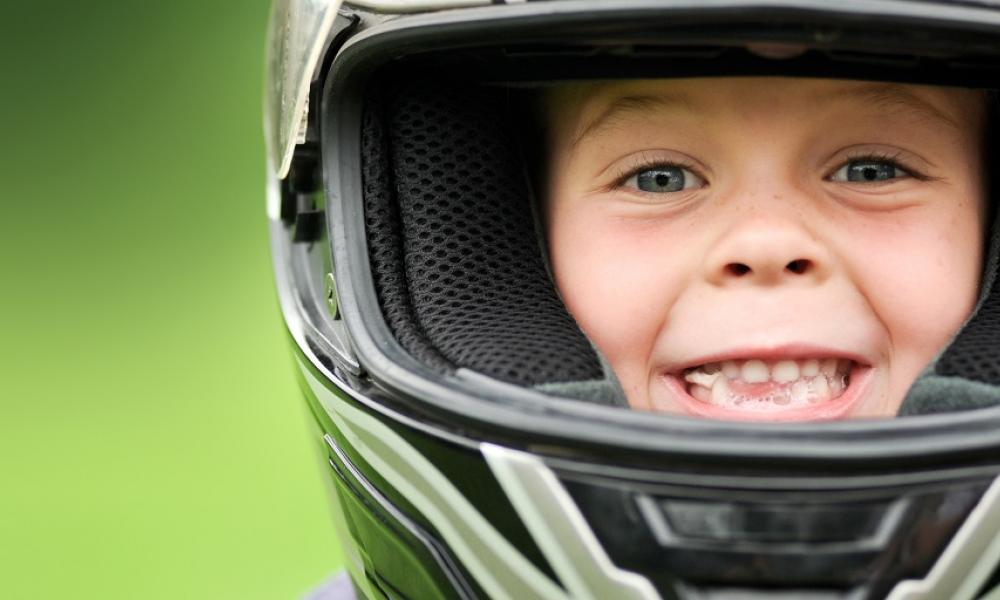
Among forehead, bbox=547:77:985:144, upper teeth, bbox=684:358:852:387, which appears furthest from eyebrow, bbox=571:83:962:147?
upper teeth, bbox=684:358:852:387

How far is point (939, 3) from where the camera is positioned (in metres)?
0.87

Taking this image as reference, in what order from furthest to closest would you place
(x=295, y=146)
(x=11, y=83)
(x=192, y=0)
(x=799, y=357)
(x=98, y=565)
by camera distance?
1. (x=192, y=0)
2. (x=11, y=83)
3. (x=98, y=565)
4. (x=295, y=146)
5. (x=799, y=357)

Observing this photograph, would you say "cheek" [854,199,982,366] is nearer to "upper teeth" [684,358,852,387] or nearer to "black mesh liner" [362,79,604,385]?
"upper teeth" [684,358,852,387]

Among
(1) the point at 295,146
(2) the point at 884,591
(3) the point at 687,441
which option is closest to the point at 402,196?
(1) the point at 295,146

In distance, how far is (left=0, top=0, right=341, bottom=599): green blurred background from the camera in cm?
181

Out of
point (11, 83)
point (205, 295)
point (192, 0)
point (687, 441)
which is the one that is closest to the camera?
point (687, 441)

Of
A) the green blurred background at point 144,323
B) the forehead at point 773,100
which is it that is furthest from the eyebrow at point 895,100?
the green blurred background at point 144,323

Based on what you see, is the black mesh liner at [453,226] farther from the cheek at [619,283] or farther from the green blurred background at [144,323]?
the green blurred background at [144,323]

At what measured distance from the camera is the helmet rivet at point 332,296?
3.51 feet

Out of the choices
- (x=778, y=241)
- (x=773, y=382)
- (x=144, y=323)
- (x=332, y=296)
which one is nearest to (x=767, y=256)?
(x=778, y=241)

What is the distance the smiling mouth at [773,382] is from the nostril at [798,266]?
0.25ft

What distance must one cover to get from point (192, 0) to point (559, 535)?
1.93 metres

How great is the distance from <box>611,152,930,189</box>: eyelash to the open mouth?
157 mm

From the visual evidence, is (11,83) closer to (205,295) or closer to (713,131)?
(205,295)
